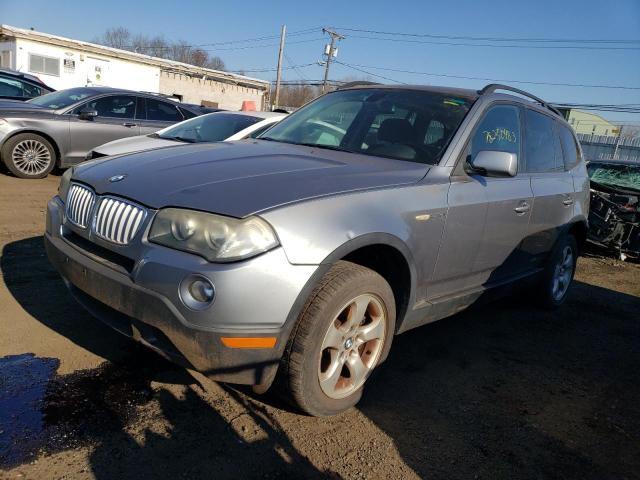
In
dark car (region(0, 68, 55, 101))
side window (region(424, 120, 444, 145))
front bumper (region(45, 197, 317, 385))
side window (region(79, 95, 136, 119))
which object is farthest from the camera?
dark car (region(0, 68, 55, 101))

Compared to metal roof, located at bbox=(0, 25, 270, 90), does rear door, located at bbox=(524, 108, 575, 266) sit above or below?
below

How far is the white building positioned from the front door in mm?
19623

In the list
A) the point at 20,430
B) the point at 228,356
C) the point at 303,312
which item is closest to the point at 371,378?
the point at 303,312

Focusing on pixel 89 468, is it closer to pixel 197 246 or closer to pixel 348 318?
pixel 197 246

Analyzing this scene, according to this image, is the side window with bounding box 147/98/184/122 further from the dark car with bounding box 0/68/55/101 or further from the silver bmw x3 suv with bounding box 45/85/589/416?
the silver bmw x3 suv with bounding box 45/85/589/416

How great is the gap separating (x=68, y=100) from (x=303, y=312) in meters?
8.06

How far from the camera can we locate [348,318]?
106 inches

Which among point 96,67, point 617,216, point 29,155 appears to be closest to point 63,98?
point 29,155

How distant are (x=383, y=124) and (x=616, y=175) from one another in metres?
6.45

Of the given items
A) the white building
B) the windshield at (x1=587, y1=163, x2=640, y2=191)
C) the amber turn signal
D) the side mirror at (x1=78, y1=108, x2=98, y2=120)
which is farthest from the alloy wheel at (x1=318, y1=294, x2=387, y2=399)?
the white building

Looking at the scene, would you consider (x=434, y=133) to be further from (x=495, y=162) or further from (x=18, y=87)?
(x=18, y=87)

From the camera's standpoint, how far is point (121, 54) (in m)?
29.2

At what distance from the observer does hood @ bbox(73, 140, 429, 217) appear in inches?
94.7

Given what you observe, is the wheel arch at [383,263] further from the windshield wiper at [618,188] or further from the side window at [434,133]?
the windshield wiper at [618,188]
